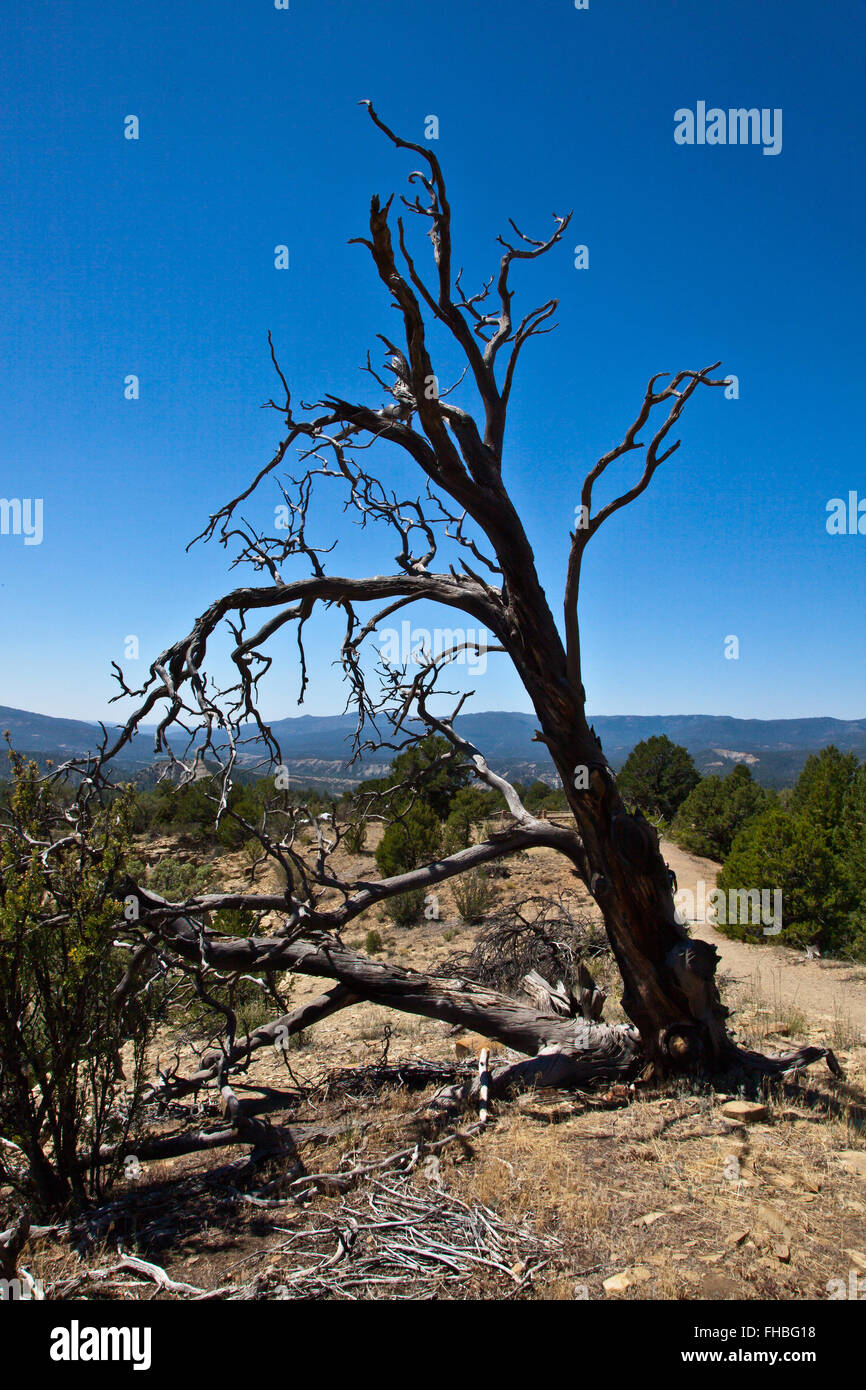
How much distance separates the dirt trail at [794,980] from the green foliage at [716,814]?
8718 millimetres

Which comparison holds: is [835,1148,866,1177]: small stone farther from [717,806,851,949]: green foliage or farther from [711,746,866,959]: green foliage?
[717,806,851,949]: green foliage

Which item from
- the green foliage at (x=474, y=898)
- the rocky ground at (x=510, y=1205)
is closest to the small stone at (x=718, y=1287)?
the rocky ground at (x=510, y=1205)

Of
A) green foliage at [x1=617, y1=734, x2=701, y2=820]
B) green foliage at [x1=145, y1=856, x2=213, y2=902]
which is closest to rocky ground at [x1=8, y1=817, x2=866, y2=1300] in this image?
green foliage at [x1=145, y1=856, x2=213, y2=902]

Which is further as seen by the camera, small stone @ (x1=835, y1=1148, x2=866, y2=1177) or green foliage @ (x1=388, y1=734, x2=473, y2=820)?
green foliage @ (x1=388, y1=734, x2=473, y2=820)

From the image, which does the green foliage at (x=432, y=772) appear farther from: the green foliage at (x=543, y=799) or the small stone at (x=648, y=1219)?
the green foliage at (x=543, y=799)

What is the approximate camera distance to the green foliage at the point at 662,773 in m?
30.5

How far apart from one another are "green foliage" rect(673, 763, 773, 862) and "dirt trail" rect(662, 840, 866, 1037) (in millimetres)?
8718

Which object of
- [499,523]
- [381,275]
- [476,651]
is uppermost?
[381,275]

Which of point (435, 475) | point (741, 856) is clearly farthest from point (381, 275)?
point (741, 856)

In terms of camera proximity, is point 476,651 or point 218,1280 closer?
point 218,1280

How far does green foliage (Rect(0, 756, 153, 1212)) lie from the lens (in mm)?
4199

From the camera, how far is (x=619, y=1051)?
18.9 feet

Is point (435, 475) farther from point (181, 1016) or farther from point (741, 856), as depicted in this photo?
point (741, 856)

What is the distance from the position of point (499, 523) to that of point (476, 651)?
0.94 meters
